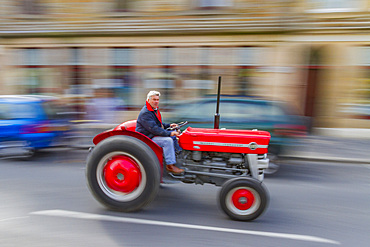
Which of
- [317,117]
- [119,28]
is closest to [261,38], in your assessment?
[317,117]

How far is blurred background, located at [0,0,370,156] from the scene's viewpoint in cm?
1041

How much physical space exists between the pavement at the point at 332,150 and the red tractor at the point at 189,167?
2598mm

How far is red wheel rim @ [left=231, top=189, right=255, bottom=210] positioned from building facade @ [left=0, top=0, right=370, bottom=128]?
24.5ft

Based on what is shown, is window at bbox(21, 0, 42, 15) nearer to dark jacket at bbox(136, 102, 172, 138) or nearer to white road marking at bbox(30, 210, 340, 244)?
dark jacket at bbox(136, 102, 172, 138)

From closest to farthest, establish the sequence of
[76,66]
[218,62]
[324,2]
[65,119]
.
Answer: [65,119] → [324,2] → [218,62] → [76,66]

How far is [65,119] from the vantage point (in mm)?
7246

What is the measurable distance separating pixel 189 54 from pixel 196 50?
311 mm

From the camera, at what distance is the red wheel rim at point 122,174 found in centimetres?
394

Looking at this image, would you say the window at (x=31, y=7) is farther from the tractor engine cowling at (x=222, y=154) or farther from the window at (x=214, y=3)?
the tractor engine cowling at (x=222, y=154)

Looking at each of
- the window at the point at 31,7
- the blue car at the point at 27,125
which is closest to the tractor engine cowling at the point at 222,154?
the blue car at the point at 27,125

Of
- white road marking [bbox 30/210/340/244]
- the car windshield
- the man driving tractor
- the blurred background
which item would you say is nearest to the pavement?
the blurred background

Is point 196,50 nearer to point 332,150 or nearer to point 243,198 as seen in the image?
point 332,150

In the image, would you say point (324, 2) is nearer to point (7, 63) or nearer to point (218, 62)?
point (218, 62)

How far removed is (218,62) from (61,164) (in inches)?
277
